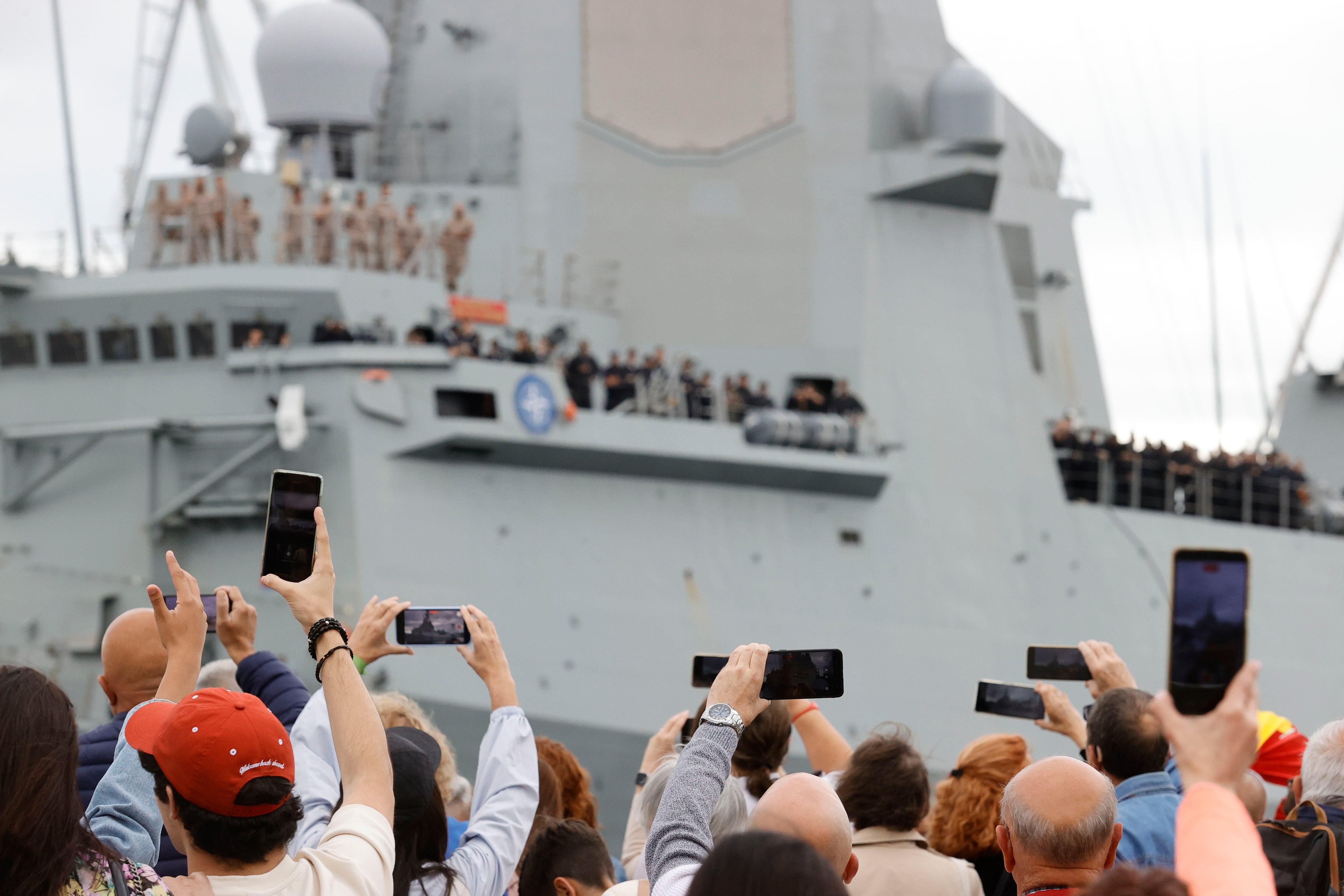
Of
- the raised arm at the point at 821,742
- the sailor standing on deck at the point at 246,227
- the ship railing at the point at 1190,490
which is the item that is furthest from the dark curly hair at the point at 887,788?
the ship railing at the point at 1190,490

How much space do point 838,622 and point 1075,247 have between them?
7.58 meters

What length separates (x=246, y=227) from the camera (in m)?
12.0

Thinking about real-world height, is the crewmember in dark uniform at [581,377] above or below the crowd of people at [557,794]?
above

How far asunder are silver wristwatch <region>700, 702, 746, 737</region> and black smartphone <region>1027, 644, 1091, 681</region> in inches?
54.8

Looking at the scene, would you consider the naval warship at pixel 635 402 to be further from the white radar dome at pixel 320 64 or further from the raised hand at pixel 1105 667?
the raised hand at pixel 1105 667

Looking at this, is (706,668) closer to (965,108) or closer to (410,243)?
(410,243)

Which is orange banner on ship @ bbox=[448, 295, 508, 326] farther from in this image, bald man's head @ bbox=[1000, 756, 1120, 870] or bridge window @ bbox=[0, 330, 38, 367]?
bald man's head @ bbox=[1000, 756, 1120, 870]

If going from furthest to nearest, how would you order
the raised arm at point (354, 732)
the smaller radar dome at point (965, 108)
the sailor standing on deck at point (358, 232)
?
the smaller radar dome at point (965, 108) < the sailor standing on deck at point (358, 232) < the raised arm at point (354, 732)

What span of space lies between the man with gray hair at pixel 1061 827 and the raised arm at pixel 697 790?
20.5 inches

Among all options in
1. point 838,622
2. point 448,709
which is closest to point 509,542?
point 448,709

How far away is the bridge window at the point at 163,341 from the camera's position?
11438mm

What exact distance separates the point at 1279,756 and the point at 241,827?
2.99m

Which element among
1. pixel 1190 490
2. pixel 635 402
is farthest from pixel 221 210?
pixel 1190 490

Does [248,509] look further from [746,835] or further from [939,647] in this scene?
[746,835]
